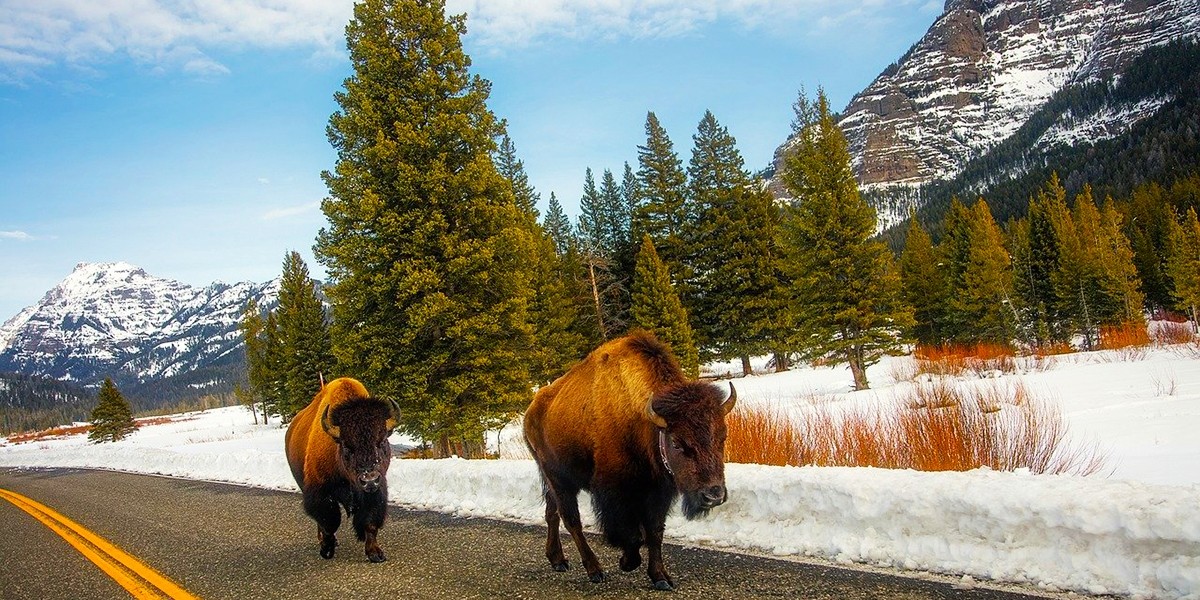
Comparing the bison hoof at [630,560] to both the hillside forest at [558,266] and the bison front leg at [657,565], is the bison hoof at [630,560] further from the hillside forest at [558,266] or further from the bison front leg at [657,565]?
the hillside forest at [558,266]

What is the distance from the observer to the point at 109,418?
5362cm

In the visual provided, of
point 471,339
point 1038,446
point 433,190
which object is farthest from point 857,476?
point 433,190

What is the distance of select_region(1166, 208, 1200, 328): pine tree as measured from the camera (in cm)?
4288

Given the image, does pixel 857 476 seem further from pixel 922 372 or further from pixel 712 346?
pixel 712 346

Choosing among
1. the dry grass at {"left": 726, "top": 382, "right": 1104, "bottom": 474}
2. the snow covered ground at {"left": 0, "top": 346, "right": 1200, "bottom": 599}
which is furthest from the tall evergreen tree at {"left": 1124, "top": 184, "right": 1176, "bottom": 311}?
the dry grass at {"left": 726, "top": 382, "right": 1104, "bottom": 474}

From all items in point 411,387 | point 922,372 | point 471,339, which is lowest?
point 922,372

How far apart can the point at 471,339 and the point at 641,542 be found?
1161 cm

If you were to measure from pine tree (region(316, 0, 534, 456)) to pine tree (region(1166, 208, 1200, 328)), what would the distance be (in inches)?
1956

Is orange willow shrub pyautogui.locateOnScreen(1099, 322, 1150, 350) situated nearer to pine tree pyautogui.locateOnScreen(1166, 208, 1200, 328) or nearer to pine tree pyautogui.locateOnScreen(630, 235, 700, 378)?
pine tree pyautogui.locateOnScreen(630, 235, 700, 378)

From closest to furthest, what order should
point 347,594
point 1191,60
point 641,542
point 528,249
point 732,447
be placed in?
1. point 641,542
2. point 347,594
3. point 732,447
4. point 528,249
5. point 1191,60

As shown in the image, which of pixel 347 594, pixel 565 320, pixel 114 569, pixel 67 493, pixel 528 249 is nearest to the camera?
pixel 347 594

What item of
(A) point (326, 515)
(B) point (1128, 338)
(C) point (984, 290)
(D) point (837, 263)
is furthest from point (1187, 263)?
(A) point (326, 515)

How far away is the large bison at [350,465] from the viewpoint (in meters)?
6.07

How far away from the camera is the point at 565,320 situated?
113 feet
